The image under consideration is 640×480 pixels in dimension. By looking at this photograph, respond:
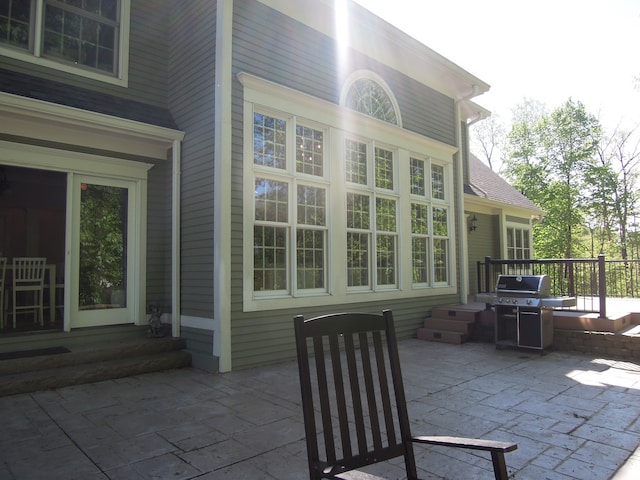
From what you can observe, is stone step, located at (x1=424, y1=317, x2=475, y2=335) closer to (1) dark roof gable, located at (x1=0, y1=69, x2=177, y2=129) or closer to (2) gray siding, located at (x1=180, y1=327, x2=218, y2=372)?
(2) gray siding, located at (x1=180, y1=327, x2=218, y2=372)

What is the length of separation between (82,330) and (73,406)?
1634 millimetres

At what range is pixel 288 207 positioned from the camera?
18.0 ft

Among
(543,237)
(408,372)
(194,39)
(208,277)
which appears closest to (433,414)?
(408,372)

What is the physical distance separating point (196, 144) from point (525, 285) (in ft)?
15.8

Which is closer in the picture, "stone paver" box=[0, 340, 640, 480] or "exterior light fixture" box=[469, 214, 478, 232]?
"stone paver" box=[0, 340, 640, 480]

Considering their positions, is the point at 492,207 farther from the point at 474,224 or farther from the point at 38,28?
the point at 38,28

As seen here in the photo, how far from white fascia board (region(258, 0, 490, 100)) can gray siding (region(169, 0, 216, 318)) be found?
40.2 inches

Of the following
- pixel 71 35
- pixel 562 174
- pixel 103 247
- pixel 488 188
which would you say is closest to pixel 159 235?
pixel 103 247

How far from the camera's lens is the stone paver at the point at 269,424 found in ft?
8.27

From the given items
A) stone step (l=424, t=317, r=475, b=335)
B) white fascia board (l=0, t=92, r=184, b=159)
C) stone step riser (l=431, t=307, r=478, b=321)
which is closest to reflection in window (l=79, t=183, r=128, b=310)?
white fascia board (l=0, t=92, r=184, b=159)

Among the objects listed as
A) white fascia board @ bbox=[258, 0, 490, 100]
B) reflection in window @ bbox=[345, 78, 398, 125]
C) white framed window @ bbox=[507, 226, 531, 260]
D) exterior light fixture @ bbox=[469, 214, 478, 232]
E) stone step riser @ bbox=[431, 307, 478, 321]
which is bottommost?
stone step riser @ bbox=[431, 307, 478, 321]

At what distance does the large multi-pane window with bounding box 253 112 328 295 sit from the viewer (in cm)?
526

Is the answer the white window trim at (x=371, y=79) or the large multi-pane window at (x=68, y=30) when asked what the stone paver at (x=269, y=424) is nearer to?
the large multi-pane window at (x=68, y=30)

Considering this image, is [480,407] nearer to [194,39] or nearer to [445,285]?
[445,285]
